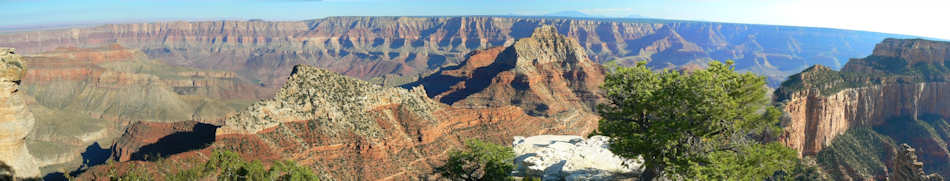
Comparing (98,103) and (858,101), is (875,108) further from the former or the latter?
(98,103)

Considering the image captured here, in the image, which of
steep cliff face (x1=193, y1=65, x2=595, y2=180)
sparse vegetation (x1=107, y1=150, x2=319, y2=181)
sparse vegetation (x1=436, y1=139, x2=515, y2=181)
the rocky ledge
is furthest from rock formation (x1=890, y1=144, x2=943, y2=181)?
sparse vegetation (x1=107, y1=150, x2=319, y2=181)

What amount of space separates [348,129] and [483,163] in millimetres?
28349

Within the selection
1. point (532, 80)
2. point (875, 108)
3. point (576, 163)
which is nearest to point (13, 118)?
point (576, 163)

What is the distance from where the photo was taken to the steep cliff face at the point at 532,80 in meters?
126

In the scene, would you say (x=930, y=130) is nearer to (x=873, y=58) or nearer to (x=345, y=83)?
(x=873, y=58)

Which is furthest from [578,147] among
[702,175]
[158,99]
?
[158,99]

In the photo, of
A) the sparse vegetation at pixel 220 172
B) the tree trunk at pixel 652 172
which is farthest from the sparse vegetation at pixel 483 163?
the sparse vegetation at pixel 220 172

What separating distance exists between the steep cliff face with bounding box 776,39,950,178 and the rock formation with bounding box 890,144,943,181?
85.1 ft

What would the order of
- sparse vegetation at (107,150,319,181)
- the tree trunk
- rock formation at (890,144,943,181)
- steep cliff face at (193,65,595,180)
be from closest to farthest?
the tree trunk, sparse vegetation at (107,150,319,181), rock formation at (890,144,943,181), steep cliff face at (193,65,595,180)

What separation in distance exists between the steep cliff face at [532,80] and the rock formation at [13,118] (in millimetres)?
96904

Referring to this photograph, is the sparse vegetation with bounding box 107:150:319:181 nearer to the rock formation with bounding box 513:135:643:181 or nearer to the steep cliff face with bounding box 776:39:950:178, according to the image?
the rock formation with bounding box 513:135:643:181

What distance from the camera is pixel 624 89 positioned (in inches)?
1086

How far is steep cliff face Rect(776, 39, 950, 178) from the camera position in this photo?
A: 79500 millimetres

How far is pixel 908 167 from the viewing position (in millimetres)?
43125
